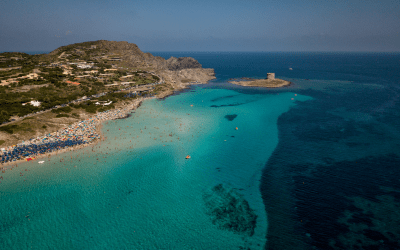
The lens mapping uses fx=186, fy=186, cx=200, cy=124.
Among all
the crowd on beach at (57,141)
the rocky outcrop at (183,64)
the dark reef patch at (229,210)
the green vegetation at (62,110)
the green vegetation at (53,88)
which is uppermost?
the rocky outcrop at (183,64)

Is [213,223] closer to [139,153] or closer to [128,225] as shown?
[128,225]

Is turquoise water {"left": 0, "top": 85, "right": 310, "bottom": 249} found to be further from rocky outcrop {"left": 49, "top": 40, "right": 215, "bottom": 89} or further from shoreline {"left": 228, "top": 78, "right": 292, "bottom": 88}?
rocky outcrop {"left": 49, "top": 40, "right": 215, "bottom": 89}

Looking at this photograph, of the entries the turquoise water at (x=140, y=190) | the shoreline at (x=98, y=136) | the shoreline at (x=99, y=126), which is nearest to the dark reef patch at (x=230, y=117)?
the turquoise water at (x=140, y=190)

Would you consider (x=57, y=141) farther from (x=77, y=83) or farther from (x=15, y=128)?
(x=77, y=83)

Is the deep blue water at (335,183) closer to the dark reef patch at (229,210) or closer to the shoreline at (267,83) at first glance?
the dark reef patch at (229,210)

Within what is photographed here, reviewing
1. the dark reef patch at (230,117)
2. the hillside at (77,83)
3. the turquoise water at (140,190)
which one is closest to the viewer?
the turquoise water at (140,190)

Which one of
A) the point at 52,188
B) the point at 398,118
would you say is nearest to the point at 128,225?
the point at 52,188
